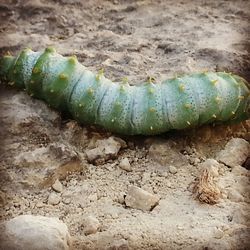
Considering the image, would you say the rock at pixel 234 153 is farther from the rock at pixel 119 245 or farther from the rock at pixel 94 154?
the rock at pixel 119 245

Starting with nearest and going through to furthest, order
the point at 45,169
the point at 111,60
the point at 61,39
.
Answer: the point at 45,169, the point at 111,60, the point at 61,39

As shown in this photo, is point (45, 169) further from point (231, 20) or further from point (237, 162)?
point (231, 20)

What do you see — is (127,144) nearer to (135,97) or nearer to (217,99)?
(135,97)

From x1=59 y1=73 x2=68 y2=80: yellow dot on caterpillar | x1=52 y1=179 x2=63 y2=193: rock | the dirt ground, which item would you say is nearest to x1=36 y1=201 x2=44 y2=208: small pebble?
the dirt ground

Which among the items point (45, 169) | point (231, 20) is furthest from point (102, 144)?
point (231, 20)

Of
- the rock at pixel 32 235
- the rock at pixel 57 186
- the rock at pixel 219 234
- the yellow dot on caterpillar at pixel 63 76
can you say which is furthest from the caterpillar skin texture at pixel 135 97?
the rock at pixel 32 235

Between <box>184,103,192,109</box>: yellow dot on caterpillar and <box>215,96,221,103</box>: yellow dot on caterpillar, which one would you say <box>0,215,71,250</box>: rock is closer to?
<box>184,103,192,109</box>: yellow dot on caterpillar

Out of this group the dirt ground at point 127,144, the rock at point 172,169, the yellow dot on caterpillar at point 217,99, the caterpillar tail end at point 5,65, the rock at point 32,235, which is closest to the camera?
the rock at point 32,235
